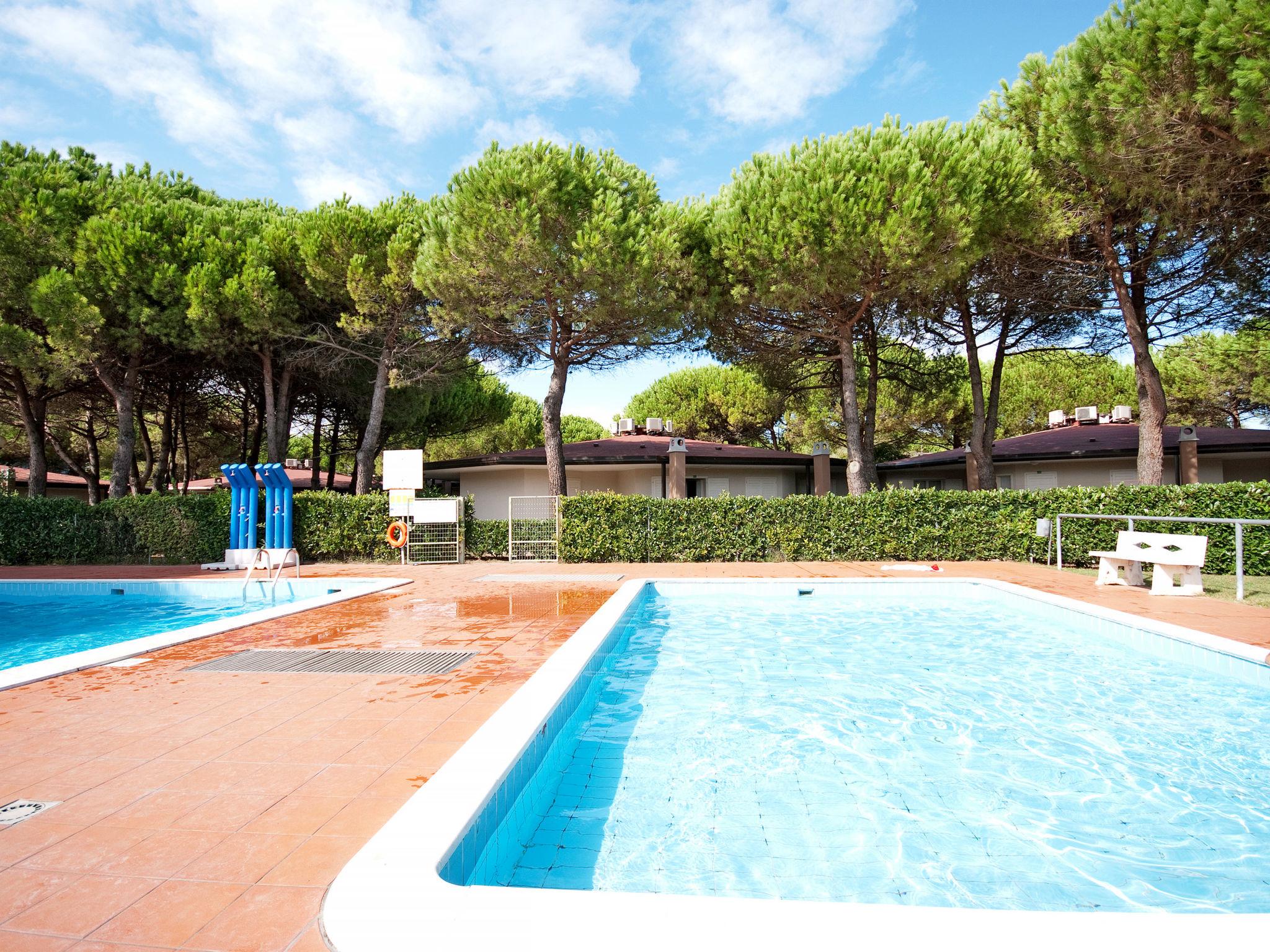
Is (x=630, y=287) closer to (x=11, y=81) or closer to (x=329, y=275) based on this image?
(x=329, y=275)

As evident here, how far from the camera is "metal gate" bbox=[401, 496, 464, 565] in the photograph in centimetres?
1565

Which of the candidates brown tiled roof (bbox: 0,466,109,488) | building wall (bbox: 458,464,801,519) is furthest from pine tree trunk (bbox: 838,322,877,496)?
brown tiled roof (bbox: 0,466,109,488)

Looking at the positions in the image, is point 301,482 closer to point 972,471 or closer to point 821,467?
point 821,467

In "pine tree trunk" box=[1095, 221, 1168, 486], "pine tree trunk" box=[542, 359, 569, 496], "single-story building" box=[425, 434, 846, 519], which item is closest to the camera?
"pine tree trunk" box=[1095, 221, 1168, 486]

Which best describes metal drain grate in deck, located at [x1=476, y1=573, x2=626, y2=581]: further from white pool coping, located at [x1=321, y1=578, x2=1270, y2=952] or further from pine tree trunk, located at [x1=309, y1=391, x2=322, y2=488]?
pine tree trunk, located at [x1=309, y1=391, x2=322, y2=488]

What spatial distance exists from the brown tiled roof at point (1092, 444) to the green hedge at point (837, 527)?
784 cm

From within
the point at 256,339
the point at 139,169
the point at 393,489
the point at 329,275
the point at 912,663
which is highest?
the point at 139,169

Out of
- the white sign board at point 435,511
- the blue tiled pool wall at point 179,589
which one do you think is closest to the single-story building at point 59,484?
the blue tiled pool wall at point 179,589

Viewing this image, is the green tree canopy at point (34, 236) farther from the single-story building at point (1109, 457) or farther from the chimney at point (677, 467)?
the single-story building at point (1109, 457)

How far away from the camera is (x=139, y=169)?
63.5ft

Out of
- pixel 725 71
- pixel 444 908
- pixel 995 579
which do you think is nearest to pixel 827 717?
pixel 444 908

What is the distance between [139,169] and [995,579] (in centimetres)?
2417

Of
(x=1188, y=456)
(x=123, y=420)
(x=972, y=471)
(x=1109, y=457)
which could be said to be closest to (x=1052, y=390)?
(x=1109, y=457)

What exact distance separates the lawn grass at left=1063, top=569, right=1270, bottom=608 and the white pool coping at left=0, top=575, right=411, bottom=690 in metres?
12.0
